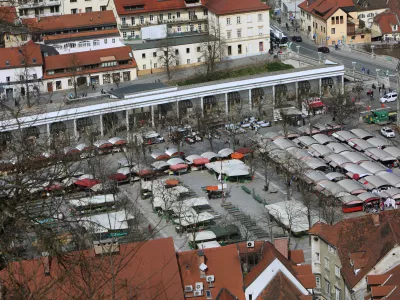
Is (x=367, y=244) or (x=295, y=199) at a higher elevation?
(x=367, y=244)

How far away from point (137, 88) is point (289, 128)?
9933 millimetres

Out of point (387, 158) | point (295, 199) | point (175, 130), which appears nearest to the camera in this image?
point (295, 199)

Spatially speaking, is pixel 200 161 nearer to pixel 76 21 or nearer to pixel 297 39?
pixel 76 21

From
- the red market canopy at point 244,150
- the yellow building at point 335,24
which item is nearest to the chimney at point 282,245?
the red market canopy at point 244,150

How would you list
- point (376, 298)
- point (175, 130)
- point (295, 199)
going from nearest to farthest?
point (376, 298) → point (295, 199) → point (175, 130)

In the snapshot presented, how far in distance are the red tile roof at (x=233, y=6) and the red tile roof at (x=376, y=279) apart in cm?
→ 4165

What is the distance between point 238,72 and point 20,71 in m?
14.6

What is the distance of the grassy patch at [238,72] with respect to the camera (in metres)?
64.9

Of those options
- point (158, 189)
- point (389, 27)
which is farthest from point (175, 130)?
point (389, 27)

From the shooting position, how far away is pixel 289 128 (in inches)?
2239

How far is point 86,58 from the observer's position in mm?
64812

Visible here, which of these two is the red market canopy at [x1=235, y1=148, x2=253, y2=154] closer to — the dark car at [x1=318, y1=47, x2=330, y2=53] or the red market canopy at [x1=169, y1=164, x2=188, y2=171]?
the red market canopy at [x1=169, y1=164, x2=188, y2=171]

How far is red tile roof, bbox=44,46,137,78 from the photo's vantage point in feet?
209

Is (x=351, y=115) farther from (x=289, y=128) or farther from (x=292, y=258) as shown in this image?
(x=292, y=258)
